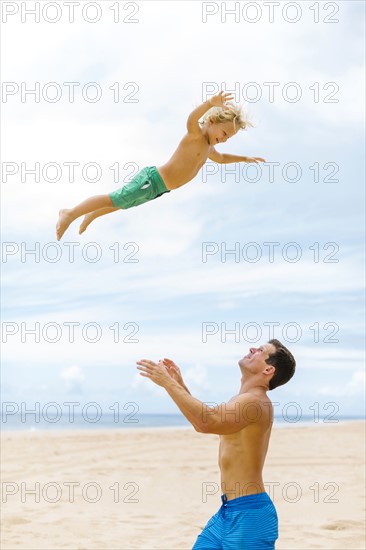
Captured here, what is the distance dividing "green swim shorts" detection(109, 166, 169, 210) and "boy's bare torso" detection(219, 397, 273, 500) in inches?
60.1

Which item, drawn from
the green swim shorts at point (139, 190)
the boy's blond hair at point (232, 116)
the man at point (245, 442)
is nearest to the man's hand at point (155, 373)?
the man at point (245, 442)

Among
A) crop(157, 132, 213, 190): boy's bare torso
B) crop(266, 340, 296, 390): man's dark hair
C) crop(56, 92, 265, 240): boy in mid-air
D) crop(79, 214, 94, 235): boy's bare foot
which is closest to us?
crop(266, 340, 296, 390): man's dark hair

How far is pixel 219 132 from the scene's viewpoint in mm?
5285

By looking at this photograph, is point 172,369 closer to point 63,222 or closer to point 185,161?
point 63,222

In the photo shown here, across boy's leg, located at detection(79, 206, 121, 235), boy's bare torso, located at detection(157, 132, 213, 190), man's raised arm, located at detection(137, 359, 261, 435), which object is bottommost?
man's raised arm, located at detection(137, 359, 261, 435)

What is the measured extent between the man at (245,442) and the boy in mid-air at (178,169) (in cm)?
119

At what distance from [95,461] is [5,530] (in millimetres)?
6918

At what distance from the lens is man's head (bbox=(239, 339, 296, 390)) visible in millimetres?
4914

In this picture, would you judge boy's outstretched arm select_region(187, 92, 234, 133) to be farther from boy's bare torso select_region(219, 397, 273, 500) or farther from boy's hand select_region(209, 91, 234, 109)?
boy's bare torso select_region(219, 397, 273, 500)

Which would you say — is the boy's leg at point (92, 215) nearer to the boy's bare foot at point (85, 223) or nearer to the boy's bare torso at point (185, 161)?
the boy's bare foot at point (85, 223)

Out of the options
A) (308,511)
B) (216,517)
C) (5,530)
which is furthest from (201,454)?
(216,517)

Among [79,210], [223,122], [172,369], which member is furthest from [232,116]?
[172,369]

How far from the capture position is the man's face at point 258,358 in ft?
16.2

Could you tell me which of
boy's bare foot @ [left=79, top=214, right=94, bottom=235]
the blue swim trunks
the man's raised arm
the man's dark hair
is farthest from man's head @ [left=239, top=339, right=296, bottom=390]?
boy's bare foot @ [left=79, top=214, right=94, bottom=235]
